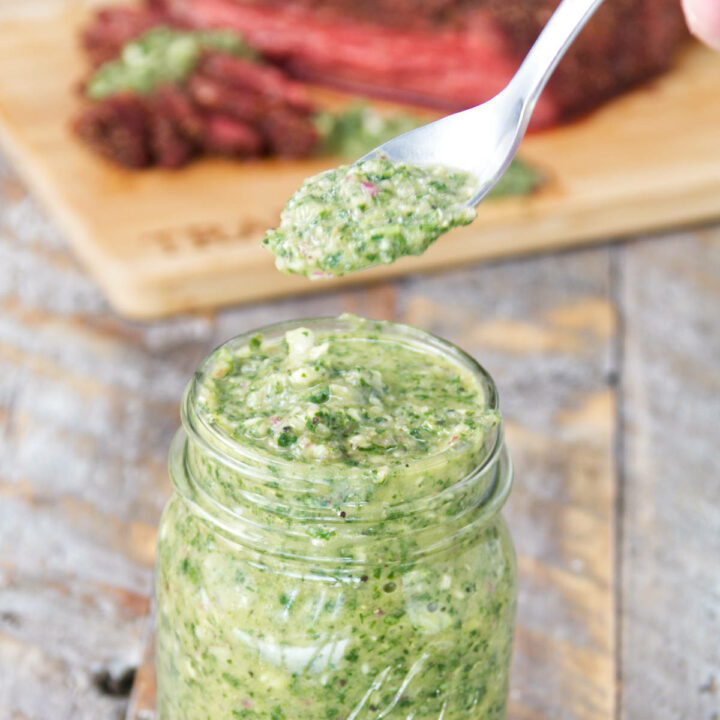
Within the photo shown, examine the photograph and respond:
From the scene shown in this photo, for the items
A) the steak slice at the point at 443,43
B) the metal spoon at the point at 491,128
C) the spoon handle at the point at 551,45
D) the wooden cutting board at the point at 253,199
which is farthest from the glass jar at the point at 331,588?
the steak slice at the point at 443,43

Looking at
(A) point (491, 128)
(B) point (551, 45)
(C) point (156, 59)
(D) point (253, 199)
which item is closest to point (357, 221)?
(A) point (491, 128)

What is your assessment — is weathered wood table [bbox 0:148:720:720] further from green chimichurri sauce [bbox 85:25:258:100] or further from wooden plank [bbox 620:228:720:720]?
green chimichurri sauce [bbox 85:25:258:100]

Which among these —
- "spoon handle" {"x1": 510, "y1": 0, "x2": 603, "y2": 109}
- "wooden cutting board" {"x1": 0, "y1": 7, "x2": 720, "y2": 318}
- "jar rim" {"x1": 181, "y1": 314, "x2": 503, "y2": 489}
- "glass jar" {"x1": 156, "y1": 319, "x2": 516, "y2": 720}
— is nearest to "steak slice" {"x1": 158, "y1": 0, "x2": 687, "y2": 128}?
"wooden cutting board" {"x1": 0, "y1": 7, "x2": 720, "y2": 318}

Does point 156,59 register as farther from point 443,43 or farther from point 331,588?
point 331,588

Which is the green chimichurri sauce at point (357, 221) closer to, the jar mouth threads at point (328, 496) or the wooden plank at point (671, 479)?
the jar mouth threads at point (328, 496)

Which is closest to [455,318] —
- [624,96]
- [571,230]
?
[571,230]
